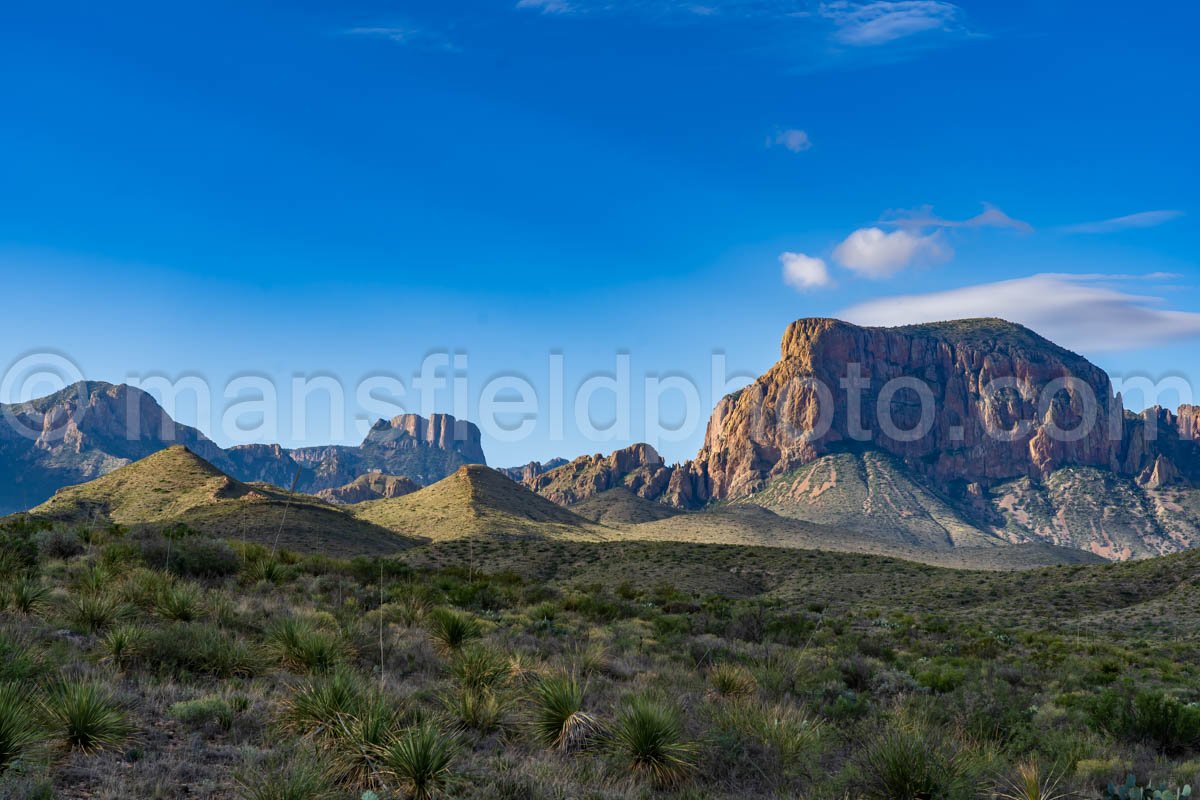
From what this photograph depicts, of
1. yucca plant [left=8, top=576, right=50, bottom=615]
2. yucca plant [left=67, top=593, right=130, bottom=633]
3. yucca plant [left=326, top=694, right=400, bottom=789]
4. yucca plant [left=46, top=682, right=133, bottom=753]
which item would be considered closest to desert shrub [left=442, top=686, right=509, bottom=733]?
yucca plant [left=326, top=694, right=400, bottom=789]

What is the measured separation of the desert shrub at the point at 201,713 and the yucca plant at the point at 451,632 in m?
5.53

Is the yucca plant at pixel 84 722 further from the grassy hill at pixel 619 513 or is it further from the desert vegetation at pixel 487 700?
the grassy hill at pixel 619 513

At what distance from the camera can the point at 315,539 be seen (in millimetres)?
63625

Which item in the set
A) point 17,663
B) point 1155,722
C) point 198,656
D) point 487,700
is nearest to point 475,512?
point 198,656

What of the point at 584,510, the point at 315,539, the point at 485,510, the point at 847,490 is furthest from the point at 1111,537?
the point at 315,539

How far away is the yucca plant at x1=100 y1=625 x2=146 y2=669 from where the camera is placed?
10531mm

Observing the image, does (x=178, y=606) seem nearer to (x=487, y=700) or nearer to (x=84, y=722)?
(x=84, y=722)

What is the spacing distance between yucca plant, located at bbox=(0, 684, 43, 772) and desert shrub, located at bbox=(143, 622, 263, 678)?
343 cm

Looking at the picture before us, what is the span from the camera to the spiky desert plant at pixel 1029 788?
301 inches

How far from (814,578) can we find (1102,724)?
49.2 m

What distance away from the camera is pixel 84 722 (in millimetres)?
7508

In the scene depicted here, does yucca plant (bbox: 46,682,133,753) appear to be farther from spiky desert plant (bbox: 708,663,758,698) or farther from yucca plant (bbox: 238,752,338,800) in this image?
spiky desert plant (bbox: 708,663,758,698)

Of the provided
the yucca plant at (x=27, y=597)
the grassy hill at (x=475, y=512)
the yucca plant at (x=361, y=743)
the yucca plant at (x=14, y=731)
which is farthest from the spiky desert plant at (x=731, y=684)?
the grassy hill at (x=475, y=512)

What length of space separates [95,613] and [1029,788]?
1444 cm
